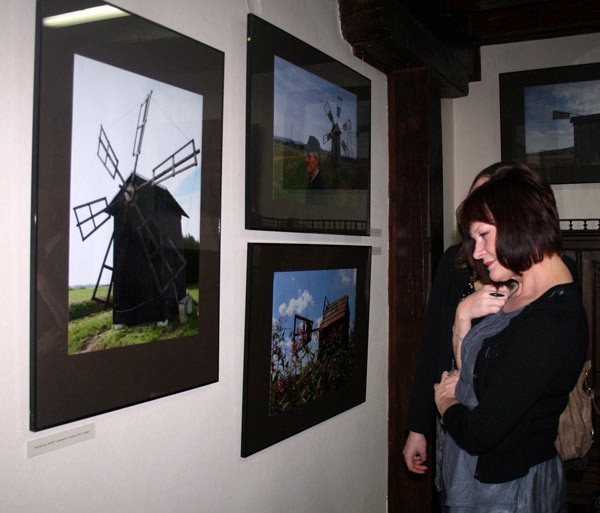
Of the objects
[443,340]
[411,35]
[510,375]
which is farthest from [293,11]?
[510,375]

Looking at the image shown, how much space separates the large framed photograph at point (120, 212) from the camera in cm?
162

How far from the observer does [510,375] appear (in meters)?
1.61

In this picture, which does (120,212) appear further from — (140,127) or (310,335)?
(310,335)

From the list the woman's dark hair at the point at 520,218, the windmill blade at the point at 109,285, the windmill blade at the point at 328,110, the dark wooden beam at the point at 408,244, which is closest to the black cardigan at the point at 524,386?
the woman's dark hair at the point at 520,218

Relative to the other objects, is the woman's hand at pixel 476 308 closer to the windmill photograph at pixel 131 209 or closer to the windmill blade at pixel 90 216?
the windmill photograph at pixel 131 209

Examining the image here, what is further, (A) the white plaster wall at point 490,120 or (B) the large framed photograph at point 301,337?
(A) the white plaster wall at point 490,120

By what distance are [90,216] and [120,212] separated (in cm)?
11

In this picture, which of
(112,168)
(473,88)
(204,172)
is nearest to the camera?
(112,168)

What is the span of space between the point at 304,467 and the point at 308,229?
1144mm

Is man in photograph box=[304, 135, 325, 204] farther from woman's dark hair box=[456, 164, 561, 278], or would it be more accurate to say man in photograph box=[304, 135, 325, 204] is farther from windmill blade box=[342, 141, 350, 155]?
woman's dark hair box=[456, 164, 561, 278]

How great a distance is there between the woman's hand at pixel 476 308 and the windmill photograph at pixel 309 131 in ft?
3.07

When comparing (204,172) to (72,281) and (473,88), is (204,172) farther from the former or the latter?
(473,88)

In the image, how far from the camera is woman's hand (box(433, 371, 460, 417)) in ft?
6.31

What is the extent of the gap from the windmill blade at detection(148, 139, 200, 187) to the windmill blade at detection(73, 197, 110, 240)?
0.18 m
